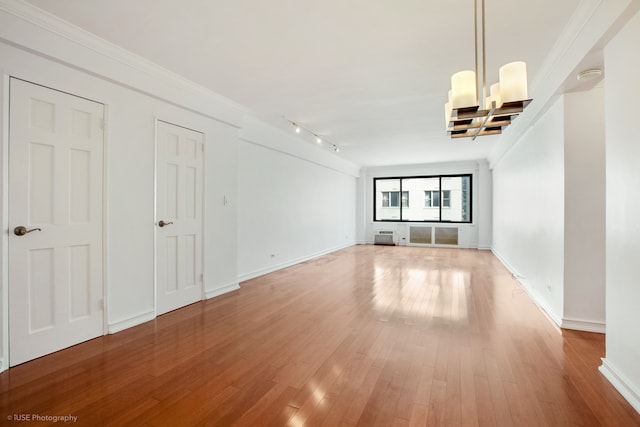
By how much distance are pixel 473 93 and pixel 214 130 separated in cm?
326

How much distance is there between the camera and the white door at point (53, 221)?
2.31 metres

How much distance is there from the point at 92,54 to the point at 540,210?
518 centimetres

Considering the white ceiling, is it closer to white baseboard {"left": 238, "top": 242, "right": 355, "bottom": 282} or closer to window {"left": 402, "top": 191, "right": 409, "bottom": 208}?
white baseboard {"left": 238, "top": 242, "right": 355, "bottom": 282}

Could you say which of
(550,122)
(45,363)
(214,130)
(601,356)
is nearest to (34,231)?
(45,363)

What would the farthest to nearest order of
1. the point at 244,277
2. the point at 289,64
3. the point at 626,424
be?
the point at 244,277 < the point at 289,64 < the point at 626,424

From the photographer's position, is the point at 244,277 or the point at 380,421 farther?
the point at 244,277

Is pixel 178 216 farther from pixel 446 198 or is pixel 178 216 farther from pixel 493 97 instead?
pixel 446 198

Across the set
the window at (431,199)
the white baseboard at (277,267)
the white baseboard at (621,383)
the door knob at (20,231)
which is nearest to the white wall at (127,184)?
the door knob at (20,231)

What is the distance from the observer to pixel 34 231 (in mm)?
2402

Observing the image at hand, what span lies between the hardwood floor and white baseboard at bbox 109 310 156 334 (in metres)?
0.10

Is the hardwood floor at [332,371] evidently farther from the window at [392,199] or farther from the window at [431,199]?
the window at [392,199]

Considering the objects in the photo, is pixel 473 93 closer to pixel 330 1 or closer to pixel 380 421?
pixel 330 1

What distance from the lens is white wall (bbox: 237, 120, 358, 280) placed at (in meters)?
5.14

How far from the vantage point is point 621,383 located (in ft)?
6.49
